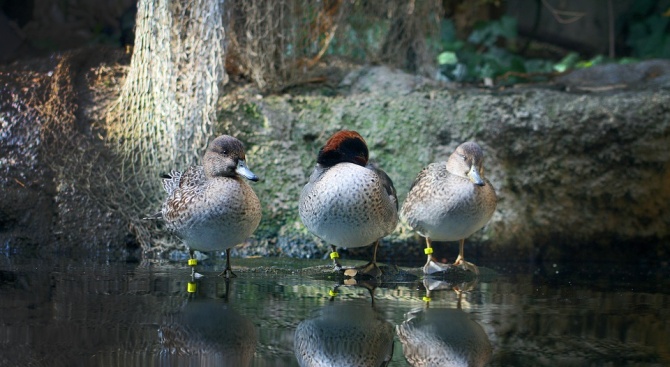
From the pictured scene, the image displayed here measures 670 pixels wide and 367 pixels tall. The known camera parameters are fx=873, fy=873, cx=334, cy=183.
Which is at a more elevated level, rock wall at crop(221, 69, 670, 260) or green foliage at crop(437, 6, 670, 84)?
green foliage at crop(437, 6, 670, 84)

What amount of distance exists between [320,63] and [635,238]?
3.25 m

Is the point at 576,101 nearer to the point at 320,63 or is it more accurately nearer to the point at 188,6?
the point at 320,63

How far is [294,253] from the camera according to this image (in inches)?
270

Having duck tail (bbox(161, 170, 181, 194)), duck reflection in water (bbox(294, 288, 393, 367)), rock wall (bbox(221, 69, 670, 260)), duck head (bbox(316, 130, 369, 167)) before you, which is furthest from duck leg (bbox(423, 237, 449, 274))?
duck tail (bbox(161, 170, 181, 194))

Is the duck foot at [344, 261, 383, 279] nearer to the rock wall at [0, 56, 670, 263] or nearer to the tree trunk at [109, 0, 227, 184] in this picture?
the rock wall at [0, 56, 670, 263]

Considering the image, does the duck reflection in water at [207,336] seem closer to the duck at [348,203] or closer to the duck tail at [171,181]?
the duck at [348,203]

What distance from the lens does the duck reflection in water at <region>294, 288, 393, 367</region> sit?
3.64 meters

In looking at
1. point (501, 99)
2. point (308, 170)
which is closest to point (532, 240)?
point (501, 99)

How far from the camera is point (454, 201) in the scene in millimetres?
5637

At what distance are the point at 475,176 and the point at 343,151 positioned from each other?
873 millimetres

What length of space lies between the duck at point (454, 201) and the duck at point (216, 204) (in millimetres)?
1104

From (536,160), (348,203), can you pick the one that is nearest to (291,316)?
(348,203)

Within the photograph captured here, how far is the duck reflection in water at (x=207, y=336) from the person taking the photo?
142 inches

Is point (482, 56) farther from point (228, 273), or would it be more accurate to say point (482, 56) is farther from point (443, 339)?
point (443, 339)
